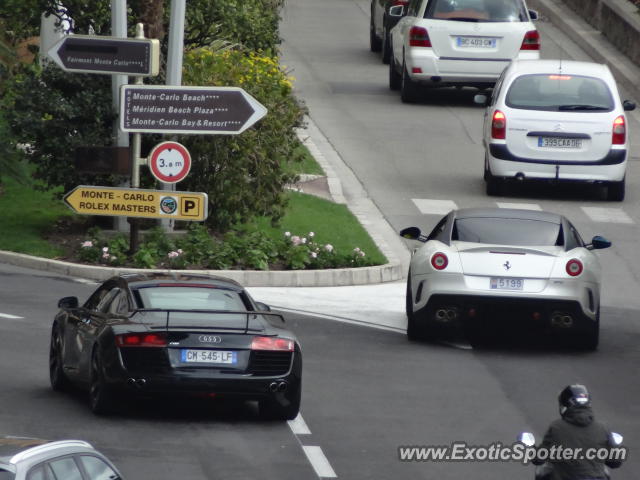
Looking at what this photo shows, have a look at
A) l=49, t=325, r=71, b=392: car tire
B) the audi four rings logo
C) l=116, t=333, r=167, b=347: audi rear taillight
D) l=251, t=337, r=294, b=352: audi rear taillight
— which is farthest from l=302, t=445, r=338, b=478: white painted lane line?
l=49, t=325, r=71, b=392: car tire

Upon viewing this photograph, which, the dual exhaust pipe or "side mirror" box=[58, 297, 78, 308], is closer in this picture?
the dual exhaust pipe

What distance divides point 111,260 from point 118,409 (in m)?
8.38

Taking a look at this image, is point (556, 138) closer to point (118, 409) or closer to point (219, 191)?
point (219, 191)

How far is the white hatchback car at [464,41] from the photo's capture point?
31.7m

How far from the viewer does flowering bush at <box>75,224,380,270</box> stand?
21.5m

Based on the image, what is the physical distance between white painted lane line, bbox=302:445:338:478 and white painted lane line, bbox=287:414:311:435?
0.51 metres

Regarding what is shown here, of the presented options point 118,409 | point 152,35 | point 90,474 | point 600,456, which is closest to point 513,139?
point 152,35

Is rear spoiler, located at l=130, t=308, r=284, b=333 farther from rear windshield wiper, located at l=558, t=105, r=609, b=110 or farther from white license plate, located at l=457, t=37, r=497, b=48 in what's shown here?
white license plate, located at l=457, t=37, r=497, b=48

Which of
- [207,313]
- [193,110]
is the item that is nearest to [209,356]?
[207,313]

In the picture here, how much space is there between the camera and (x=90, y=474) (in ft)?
25.9

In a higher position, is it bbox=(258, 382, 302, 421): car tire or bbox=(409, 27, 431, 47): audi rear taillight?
bbox=(409, 27, 431, 47): audi rear taillight

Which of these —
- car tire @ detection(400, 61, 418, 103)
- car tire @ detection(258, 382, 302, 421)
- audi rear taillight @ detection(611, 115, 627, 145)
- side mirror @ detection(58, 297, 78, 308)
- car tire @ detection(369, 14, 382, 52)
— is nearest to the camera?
car tire @ detection(258, 382, 302, 421)

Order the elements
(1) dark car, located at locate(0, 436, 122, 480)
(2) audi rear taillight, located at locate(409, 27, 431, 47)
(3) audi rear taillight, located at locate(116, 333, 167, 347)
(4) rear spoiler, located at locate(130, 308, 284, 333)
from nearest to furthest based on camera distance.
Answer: (1) dark car, located at locate(0, 436, 122, 480) < (3) audi rear taillight, located at locate(116, 333, 167, 347) < (4) rear spoiler, located at locate(130, 308, 284, 333) < (2) audi rear taillight, located at locate(409, 27, 431, 47)

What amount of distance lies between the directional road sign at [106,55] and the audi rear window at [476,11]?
12.0 meters
